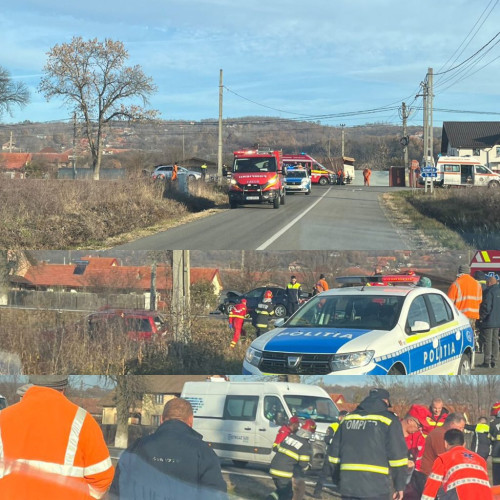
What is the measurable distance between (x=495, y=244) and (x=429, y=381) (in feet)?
46.2

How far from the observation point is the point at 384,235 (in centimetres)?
2441

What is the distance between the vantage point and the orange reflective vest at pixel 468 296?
13.3 meters

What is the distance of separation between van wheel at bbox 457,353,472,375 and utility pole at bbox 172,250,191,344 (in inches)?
193

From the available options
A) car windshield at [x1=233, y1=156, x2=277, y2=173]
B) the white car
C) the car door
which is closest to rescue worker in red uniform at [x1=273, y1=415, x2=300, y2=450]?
the car door

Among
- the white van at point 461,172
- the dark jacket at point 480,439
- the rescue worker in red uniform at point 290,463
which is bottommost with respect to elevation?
the rescue worker in red uniform at point 290,463

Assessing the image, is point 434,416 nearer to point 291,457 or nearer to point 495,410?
point 495,410

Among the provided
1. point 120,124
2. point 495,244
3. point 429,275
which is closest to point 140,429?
point 429,275

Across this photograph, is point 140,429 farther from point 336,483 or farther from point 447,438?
point 447,438

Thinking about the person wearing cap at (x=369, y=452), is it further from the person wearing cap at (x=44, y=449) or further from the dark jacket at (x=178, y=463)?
the person wearing cap at (x=44, y=449)

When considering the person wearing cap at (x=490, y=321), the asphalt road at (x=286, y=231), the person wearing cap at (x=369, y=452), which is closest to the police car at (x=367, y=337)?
the person wearing cap at (x=490, y=321)

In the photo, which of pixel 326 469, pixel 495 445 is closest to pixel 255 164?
pixel 495 445

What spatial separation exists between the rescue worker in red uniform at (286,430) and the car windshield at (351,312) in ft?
7.14

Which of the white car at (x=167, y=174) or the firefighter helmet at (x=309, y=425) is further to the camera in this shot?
the white car at (x=167, y=174)

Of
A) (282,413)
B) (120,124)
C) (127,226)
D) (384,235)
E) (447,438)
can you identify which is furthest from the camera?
(120,124)
